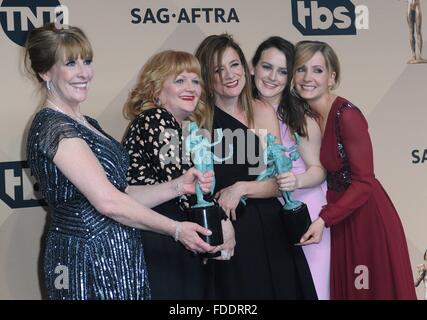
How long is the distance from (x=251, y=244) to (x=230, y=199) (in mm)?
187

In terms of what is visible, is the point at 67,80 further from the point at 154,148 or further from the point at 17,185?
the point at 17,185

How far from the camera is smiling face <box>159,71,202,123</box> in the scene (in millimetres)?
2523

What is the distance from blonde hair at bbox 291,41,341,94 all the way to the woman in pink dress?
0.08 feet

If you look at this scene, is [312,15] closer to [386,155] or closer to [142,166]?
[386,155]

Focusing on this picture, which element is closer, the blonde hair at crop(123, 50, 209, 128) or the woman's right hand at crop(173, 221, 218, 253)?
the woman's right hand at crop(173, 221, 218, 253)

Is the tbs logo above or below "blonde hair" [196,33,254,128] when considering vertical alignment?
above

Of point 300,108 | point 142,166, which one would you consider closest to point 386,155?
point 300,108

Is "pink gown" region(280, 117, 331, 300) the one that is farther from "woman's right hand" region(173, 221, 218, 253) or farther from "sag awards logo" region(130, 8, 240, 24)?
"woman's right hand" region(173, 221, 218, 253)

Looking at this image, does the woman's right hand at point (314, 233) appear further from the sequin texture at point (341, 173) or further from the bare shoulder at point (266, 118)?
the bare shoulder at point (266, 118)

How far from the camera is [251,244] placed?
264 centimetres

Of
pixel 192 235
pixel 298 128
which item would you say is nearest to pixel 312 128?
pixel 298 128

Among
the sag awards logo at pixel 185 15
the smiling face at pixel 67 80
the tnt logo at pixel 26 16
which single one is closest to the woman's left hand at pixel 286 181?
the sag awards logo at pixel 185 15

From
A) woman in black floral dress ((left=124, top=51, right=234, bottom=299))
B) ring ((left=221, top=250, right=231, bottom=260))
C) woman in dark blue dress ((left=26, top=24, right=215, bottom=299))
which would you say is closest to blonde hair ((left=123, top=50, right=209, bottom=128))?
woman in black floral dress ((left=124, top=51, right=234, bottom=299))

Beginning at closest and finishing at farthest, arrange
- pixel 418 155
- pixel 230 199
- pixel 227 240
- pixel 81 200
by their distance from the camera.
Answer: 1. pixel 81 200
2. pixel 227 240
3. pixel 230 199
4. pixel 418 155
